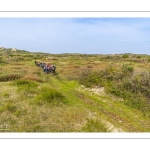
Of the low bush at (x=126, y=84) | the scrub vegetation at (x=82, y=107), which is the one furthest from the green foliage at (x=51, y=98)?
the low bush at (x=126, y=84)

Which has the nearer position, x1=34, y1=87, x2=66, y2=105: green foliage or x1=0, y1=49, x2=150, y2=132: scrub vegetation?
x1=0, y1=49, x2=150, y2=132: scrub vegetation

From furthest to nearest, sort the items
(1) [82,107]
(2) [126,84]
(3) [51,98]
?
(2) [126,84] < (3) [51,98] < (1) [82,107]

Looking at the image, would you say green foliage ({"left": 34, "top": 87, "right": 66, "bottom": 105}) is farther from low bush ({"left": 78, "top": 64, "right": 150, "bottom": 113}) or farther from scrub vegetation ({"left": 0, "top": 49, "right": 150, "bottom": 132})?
low bush ({"left": 78, "top": 64, "right": 150, "bottom": 113})

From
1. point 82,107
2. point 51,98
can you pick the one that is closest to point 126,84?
point 82,107

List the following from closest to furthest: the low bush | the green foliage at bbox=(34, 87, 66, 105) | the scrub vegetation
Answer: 1. the scrub vegetation
2. the green foliage at bbox=(34, 87, 66, 105)
3. the low bush

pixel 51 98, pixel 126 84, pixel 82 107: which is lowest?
pixel 82 107

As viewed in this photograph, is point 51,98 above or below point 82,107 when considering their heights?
above

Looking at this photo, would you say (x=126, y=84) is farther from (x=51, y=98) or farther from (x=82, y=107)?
(x=51, y=98)

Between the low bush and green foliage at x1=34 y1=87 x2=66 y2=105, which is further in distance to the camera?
the low bush

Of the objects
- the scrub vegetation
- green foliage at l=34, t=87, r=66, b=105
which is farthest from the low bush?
green foliage at l=34, t=87, r=66, b=105

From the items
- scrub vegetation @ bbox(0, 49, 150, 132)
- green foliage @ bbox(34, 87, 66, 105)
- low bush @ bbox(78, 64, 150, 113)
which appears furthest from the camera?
low bush @ bbox(78, 64, 150, 113)

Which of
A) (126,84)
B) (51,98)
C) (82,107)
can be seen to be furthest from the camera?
(126,84)
